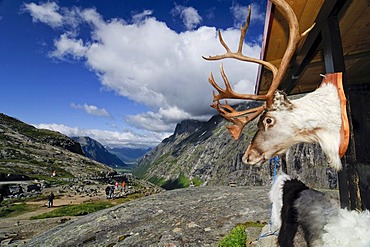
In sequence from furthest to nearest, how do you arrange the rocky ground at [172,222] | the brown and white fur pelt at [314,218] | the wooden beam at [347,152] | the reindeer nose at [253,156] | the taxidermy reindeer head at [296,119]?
1. the rocky ground at [172,222]
2. the reindeer nose at [253,156]
3. the wooden beam at [347,152]
4. the taxidermy reindeer head at [296,119]
5. the brown and white fur pelt at [314,218]

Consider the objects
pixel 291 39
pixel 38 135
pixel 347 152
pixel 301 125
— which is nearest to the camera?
pixel 301 125

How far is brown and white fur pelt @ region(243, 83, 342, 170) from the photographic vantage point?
296cm

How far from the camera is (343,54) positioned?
14.1 feet

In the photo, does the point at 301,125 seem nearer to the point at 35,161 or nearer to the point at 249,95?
the point at 249,95

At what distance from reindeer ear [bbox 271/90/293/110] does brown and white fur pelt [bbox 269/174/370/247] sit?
4.68 feet

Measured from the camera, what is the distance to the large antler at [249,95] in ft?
11.3

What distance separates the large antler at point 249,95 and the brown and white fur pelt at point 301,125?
0.21m

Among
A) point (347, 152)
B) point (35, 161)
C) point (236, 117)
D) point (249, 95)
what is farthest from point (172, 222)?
point (35, 161)

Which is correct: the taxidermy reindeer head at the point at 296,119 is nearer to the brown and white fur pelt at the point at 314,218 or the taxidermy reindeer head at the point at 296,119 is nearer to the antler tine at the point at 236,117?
the antler tine at the point at 236,117

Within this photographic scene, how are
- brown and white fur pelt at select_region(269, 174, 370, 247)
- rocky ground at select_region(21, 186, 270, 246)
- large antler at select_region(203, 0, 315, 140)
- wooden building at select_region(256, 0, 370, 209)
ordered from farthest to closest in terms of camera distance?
rocky ground at select_region(21, 186, 270, 246) < large antler at select_region(203, 0, 315, 140) < wooden building at select_region(256, 0, 370, 209) < brown and white fur pelt at select_region(269, 174, 370, 247)

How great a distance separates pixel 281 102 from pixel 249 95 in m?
0.58

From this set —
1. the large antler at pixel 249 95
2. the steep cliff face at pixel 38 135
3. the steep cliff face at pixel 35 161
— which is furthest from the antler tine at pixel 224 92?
the steep cliff face at pixel 38 135

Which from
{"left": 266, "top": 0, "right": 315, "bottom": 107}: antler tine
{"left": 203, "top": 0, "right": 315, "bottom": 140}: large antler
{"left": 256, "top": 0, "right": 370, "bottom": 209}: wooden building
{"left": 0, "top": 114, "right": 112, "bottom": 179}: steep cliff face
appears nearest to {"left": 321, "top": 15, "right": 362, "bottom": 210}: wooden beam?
{"left": 256, "top": 0, "right": 370, "bottom": 209}: wooden building

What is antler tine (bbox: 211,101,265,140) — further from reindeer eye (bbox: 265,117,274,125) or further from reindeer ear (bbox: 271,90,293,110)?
reindeer ear (bbox: 271,90,293,110)
